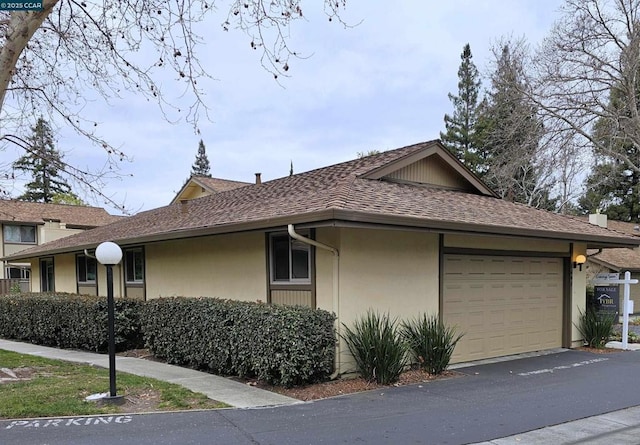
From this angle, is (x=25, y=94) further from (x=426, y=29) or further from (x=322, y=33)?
(x=426, y=29)

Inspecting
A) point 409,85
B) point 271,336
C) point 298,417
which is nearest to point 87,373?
point 271,336

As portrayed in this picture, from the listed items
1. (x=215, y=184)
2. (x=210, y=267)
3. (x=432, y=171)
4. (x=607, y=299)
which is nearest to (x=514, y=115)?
(x=607, y=299)

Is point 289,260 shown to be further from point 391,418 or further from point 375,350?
point 391,418

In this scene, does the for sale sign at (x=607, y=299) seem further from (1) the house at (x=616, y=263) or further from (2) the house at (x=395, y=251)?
(1) the house at (x=616, y=263)

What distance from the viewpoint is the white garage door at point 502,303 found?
9953mm

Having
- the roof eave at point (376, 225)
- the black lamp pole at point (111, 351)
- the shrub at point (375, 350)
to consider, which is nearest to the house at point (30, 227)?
the roof eave at point (376, 225)

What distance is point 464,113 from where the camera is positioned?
39.0 metres

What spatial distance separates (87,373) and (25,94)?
5647 mm

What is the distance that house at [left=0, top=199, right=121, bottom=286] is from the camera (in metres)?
29.9

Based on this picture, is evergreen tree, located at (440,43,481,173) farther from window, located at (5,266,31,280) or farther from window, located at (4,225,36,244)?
window, located at (5,266,31,280)

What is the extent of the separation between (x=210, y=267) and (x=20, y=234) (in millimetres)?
26069

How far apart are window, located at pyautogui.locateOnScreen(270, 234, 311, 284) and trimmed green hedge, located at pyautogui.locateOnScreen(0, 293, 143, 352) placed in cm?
438

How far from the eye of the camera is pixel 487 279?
1048 centimetres

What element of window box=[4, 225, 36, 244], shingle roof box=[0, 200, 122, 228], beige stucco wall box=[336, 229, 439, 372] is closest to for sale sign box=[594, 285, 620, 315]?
beige stucco wall box=[336, 229, 439, 372]
